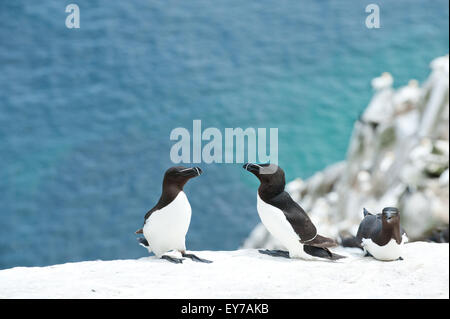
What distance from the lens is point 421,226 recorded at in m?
8.49

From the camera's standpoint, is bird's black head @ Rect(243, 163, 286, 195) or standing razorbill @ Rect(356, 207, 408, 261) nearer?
bird's black head @ Rect(243, 163, 286, 195)

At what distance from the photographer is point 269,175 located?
4.52 meters

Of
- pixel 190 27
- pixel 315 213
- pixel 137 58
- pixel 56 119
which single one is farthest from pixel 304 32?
pixel 315 213

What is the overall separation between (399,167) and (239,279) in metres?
6.34

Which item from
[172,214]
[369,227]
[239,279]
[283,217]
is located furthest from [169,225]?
[369,227]

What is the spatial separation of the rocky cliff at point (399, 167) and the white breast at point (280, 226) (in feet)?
11.9

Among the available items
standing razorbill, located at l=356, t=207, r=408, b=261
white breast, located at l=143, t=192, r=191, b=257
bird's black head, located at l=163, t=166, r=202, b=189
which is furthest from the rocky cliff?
bird's black head, located at l=163, t=166, r=202, b=189

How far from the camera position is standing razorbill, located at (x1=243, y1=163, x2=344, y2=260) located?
4539 millimetres

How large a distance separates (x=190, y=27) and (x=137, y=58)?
1.75 meters

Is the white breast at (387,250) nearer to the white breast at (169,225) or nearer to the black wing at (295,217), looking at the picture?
the black wing at (295,217)

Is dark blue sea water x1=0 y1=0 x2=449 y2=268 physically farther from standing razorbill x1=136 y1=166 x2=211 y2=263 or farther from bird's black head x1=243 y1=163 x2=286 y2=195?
bird's black head x1=243 y1=163 x2=286 y2=195

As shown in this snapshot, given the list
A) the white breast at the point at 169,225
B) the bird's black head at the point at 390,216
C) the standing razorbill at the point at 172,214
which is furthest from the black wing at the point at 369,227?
the white breast at the point at 169,225

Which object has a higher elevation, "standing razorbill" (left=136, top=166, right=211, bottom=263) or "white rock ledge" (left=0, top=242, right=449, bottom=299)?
"standing razorbill" (left=136, top=166, right=211, bottom=263)
